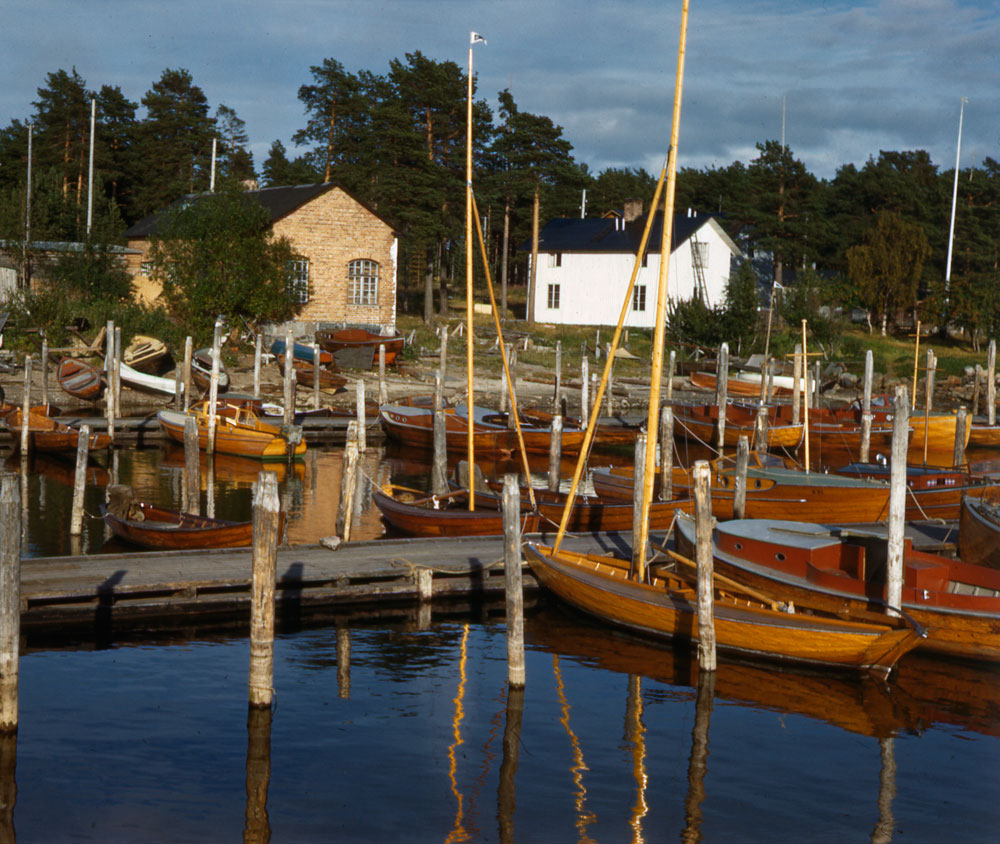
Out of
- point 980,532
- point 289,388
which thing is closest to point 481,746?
point 980,532

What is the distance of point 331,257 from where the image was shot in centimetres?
5194

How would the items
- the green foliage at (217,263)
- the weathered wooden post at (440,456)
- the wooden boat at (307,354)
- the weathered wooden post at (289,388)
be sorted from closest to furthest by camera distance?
the weathered wooden post at (440,456), the weathered wooden post at (289,388), the wooden boat at (307,354), the green foliage at (217,263)

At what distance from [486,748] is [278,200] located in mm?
43225

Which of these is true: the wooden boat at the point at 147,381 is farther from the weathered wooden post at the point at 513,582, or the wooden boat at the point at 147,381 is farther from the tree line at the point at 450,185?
the weathered wooden post at the point at 513,582

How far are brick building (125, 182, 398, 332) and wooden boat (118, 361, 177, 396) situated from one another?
926 centimetres

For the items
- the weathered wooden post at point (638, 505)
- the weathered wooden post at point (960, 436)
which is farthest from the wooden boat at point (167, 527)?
the weathered wooden post at point (960, 436)

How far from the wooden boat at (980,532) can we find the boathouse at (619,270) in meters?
45.0

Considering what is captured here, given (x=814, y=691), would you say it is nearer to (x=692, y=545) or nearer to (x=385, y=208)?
(x=692, y=545)

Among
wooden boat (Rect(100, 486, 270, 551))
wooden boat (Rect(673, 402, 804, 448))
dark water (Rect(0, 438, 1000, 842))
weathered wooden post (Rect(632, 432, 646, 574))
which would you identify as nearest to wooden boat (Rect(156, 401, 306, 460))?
wooden boat (Rect(100, 486, 270, 551))

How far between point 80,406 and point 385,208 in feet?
90.7

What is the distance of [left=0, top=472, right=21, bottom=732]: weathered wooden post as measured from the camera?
11.8 metres

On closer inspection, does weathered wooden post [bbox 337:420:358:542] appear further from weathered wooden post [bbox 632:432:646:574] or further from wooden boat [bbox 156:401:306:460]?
wooden boat [bbox 156:401:306:460]

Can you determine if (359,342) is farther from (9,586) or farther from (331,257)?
(9,586)

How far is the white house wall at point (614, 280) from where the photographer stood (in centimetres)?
6512
